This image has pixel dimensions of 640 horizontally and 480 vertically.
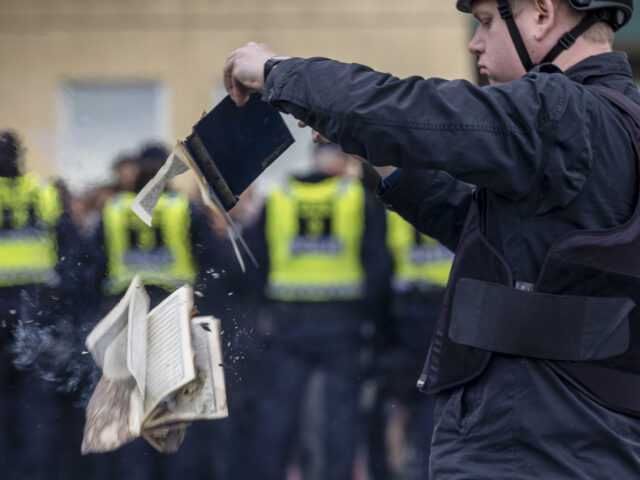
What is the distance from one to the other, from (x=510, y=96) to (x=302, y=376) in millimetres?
3429

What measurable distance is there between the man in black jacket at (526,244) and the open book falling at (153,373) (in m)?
0.53

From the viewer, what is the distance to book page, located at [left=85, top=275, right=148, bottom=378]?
2232 millimetres

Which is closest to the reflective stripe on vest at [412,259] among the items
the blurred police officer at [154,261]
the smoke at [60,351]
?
the blurred police officer at [154,261]

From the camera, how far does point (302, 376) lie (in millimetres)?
5043

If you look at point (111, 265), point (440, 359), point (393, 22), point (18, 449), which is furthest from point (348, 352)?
point (393, 22)

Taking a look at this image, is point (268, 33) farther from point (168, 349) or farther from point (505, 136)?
point (505, 136)

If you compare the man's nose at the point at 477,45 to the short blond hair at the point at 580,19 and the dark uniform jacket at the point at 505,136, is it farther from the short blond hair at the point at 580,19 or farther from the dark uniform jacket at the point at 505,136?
the dark uniform jacket at the point at 505,136

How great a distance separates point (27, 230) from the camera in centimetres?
450

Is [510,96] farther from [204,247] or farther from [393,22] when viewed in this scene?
[393,22]

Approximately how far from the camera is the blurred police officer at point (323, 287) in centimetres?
502

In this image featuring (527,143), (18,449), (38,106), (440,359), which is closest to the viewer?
(527,143)

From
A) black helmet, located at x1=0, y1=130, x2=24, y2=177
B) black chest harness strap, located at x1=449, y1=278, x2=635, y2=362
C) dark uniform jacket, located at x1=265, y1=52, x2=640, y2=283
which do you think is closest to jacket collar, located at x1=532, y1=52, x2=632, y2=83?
dark uniform jacket, located at x1=265, y1=52, x2=640, y2=283

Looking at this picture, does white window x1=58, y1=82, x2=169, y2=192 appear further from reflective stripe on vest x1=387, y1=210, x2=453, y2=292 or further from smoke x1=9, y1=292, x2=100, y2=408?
reflective stripe on vest x1=387, y1=210, x2=453, y2=292

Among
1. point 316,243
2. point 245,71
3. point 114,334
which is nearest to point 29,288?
point 114,334
